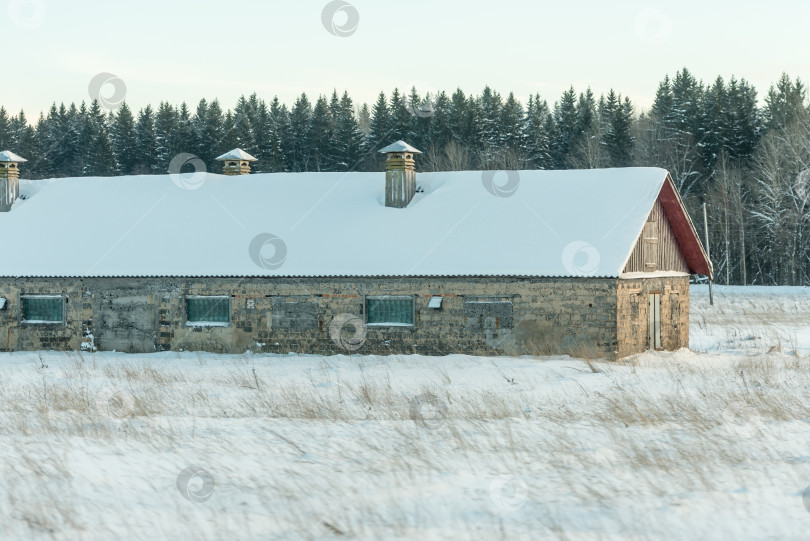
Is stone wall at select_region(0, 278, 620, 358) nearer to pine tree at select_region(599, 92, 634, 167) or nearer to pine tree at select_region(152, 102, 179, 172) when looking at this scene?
pine tree at select_region(599, 92, 634, 167)

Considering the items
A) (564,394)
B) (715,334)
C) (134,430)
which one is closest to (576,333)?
(564,394)

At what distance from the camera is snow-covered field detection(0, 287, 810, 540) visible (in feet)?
22.7

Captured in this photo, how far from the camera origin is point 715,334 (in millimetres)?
26094

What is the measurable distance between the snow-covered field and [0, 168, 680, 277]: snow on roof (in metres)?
4.78

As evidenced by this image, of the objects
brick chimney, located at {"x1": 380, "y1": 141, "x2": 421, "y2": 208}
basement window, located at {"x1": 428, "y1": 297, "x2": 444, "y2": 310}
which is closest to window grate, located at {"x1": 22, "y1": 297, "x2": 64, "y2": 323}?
brick chimney, located at {"x1": 380, "y1": 141, "x2": 421, "y2": 208}

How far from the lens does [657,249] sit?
22.3 meters

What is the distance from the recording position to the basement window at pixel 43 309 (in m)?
22.4

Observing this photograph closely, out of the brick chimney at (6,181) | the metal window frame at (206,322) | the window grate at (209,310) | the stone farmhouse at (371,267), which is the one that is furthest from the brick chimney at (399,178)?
the brick chimney at (6,181)

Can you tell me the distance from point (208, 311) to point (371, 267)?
432 centimetres

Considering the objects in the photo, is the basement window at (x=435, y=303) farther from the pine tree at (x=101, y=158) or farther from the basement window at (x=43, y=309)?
the pine tree at (x=101, y=158)

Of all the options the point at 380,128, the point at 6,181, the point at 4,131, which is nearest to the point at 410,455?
the point at 6,181

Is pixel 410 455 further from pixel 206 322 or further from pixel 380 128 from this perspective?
pixel 380 128

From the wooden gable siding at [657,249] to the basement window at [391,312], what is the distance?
5.16 m

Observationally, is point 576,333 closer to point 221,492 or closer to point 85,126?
point 221,492
